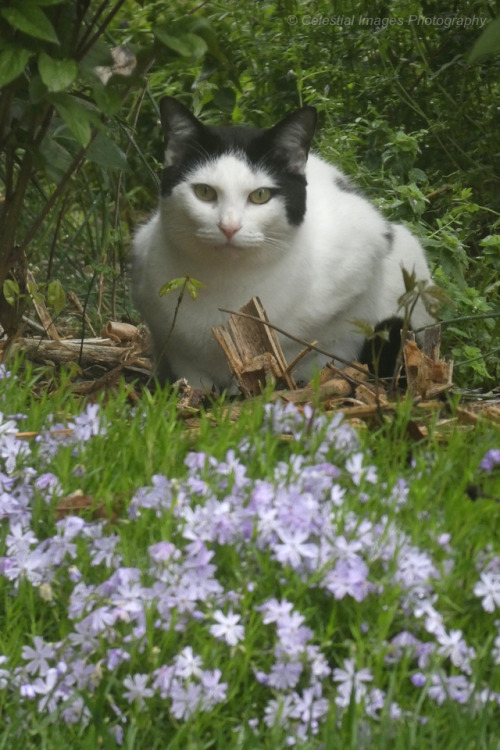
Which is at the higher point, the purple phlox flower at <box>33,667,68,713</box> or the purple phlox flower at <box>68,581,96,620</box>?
the purple phlox flower at <box>68,581,96,620</box>

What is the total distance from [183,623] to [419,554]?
0.44m

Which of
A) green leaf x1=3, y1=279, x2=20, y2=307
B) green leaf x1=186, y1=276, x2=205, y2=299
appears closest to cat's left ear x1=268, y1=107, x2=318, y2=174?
green leaf x1=186, y1=276, x2=205, y2=299

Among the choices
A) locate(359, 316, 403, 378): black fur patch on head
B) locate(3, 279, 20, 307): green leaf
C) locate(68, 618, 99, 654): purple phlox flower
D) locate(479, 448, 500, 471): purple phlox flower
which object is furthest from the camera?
locate(359, 316, 403, 378): black fur patch on head

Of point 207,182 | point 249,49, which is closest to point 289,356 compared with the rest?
point 207,182

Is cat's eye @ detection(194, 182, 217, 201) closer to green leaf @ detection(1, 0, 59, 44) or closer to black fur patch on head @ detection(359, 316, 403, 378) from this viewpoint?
black fur patch on head @ detection(359, 316, 403, 378)

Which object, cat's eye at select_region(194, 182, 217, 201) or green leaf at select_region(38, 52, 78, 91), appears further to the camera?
cat's eye at select_region(194, 182, 217, 201)

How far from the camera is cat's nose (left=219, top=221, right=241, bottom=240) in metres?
3.38

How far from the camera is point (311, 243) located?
3.68 m

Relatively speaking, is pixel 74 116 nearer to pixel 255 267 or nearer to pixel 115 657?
pixel 255 267

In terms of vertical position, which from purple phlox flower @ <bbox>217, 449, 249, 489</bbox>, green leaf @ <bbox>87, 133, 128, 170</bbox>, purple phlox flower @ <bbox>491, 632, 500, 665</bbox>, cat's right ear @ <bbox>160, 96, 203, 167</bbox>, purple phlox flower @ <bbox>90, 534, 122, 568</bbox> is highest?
cat's right ear @ <bbox>160, 96, 203, 167</bbox>

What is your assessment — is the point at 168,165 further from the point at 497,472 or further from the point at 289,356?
the point at 497,472

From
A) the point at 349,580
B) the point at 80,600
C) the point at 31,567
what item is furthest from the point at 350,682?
the point at 31,567

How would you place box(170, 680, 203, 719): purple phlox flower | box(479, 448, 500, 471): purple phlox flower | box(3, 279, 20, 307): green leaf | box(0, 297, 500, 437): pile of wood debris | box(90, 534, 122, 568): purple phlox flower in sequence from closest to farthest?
1. box(170, 680, 203, 719): purple phlox flower
2. box(90, 534, 122, 568): purple phlox flower
3. box(479, 448, 500, 471): purple phlox flower
4. box(0, 297, 500, 437): pile of wood debris
5. box(3, 279, 20, 307): green leaf

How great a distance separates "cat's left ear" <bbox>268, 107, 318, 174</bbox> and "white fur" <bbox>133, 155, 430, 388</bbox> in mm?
138
